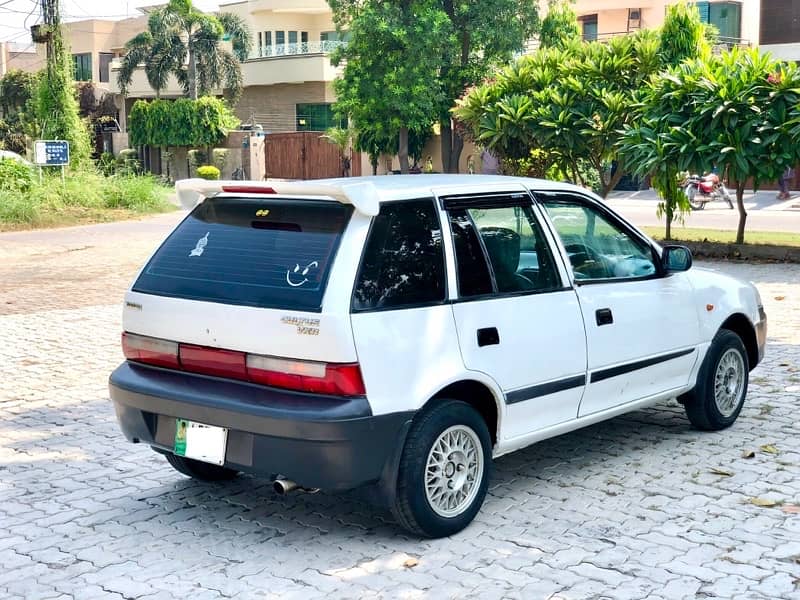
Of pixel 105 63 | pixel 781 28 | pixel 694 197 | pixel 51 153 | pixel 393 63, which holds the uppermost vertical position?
pixel 105 63

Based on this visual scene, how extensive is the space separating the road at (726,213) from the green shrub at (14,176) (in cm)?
1361

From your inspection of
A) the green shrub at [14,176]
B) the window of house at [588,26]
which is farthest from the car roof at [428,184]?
the window of house at [588,26]

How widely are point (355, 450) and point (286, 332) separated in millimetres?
601

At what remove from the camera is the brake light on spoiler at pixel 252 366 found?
4.77 m

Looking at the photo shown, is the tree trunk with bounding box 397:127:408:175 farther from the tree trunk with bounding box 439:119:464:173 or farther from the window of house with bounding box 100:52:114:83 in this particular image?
the window of house with bounding box 100:52:114:83

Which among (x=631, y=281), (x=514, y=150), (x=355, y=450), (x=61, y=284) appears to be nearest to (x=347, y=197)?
(x=355, y=450)

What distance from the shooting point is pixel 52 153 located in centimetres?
2680

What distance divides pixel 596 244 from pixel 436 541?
2053 millimetres

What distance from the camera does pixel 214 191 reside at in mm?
5621

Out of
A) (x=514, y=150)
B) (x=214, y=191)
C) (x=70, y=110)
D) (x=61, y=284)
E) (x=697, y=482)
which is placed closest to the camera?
(x=214, y=191)

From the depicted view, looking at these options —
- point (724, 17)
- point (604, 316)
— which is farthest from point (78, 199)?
point (724, 17)

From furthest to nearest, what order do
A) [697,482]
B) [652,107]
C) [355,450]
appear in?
[652,107]
[697,482]
[355,450]

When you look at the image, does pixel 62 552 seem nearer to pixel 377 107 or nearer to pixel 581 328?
pixel 581 328

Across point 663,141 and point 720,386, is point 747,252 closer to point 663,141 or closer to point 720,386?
point 663,141
